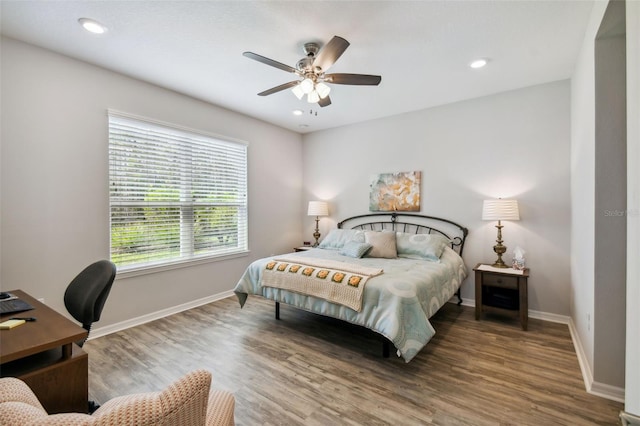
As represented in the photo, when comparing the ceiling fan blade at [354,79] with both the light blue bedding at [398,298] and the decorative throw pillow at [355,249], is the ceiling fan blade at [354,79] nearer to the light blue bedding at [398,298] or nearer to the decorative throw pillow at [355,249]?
the light blue bedding at [398,298]

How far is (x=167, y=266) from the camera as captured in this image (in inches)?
140

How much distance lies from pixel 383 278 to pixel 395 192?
7.13 ft

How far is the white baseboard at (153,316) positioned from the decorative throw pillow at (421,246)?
2.64m

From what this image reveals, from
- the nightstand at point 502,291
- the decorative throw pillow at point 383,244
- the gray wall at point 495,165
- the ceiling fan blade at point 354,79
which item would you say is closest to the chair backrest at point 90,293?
the ceiling fan blade at point 354,79

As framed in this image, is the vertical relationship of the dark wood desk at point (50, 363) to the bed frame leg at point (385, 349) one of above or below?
above

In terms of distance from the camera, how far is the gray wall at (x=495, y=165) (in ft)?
11.0

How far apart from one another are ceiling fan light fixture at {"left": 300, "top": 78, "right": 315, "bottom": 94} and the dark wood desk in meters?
2.27

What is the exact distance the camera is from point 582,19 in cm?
223

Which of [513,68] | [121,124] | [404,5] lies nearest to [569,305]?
[513,68]

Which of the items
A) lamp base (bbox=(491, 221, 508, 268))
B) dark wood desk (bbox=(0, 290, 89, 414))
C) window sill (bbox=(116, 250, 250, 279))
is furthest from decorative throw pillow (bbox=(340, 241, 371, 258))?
dark wood desk (bbox=(0, 290, 89, 414))

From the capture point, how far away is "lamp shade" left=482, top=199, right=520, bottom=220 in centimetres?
329

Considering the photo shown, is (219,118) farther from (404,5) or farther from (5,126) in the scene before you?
(404,5)

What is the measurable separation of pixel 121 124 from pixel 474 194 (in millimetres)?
4405
